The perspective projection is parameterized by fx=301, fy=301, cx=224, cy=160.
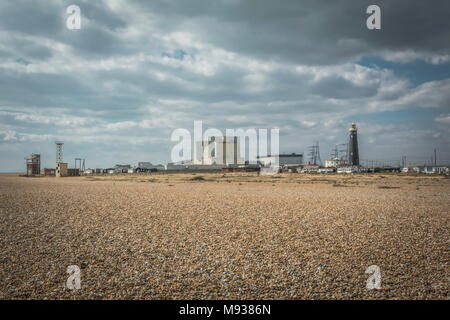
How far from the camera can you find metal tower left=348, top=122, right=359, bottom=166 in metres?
133

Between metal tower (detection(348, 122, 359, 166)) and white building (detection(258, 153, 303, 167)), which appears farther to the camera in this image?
white building (detection(258, 153, 303, 167))

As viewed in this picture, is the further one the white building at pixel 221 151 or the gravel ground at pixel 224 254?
the white building at pixel 221 151

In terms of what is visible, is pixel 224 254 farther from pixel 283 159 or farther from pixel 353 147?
pixel 283 159

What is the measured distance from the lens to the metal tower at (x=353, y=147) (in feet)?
437

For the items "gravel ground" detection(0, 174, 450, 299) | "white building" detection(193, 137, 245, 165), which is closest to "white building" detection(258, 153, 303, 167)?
"white building" detection(193, 137, 245, 165)

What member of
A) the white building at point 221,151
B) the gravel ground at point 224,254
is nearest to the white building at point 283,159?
the white building at point 221,151

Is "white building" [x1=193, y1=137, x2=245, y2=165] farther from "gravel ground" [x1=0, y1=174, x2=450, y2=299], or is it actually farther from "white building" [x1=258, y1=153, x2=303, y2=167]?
"gravel ground" [x1=0, y1=174, x2=450, y2=299]

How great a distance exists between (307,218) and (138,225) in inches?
271

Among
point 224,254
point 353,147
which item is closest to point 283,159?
point 353,147

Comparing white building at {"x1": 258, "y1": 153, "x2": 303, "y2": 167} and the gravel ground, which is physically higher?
white building at {"x1": 258, "y1": 153, "x2": 303, "y2": 167}

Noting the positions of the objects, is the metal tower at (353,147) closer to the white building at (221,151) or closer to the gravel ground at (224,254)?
the white building at (221,151)

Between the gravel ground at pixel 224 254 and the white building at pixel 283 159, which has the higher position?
the white building at pixel 283 159
